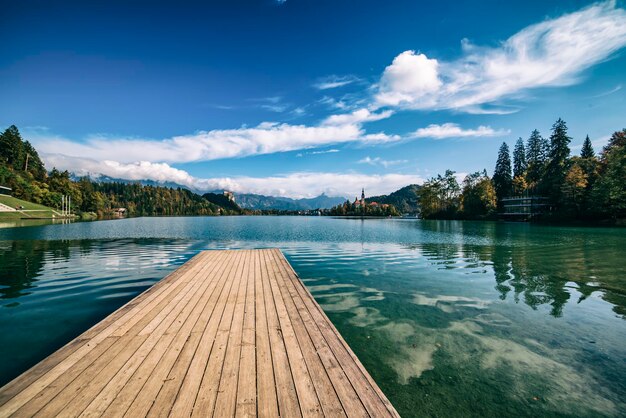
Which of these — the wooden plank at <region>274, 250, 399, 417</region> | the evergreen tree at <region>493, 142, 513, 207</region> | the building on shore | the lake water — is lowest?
the lake water

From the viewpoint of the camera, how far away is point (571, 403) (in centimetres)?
509

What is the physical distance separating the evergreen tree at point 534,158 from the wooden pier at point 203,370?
113179 millimetres

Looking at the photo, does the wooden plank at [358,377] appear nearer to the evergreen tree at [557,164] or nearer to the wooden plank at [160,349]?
the wooden plank at [160,349]

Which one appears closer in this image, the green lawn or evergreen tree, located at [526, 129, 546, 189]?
the green lawn

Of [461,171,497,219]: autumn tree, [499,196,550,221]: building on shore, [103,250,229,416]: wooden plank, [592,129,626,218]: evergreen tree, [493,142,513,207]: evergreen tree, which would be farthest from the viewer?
[493,142,513,207]: evergreen tree

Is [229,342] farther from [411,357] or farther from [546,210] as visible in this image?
[546,210]

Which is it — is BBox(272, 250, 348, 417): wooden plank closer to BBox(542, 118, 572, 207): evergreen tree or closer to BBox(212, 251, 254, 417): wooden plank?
BBox(212, 251, 254, 417): wooden plank

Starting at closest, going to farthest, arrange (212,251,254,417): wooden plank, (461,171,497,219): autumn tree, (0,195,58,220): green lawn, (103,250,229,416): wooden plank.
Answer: (212,251,254,417): wooden plank → (103,250,229,416): wooden plank → (0,195,58,220): green lawn → (461,171,497,219): autumn tree

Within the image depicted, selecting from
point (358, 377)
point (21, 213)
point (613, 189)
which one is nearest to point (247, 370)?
point (358, 377)

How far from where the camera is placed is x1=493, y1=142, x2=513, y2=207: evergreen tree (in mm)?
100312

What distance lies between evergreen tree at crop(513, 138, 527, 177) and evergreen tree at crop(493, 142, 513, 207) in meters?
4.99

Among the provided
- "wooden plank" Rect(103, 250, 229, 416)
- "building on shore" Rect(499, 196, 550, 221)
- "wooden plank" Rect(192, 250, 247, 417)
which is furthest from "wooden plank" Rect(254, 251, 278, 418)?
"building on shore" Rect(499, 196, 550, 221)

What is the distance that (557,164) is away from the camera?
7994cm

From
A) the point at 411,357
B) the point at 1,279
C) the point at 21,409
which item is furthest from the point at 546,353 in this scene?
the point at 1,279
